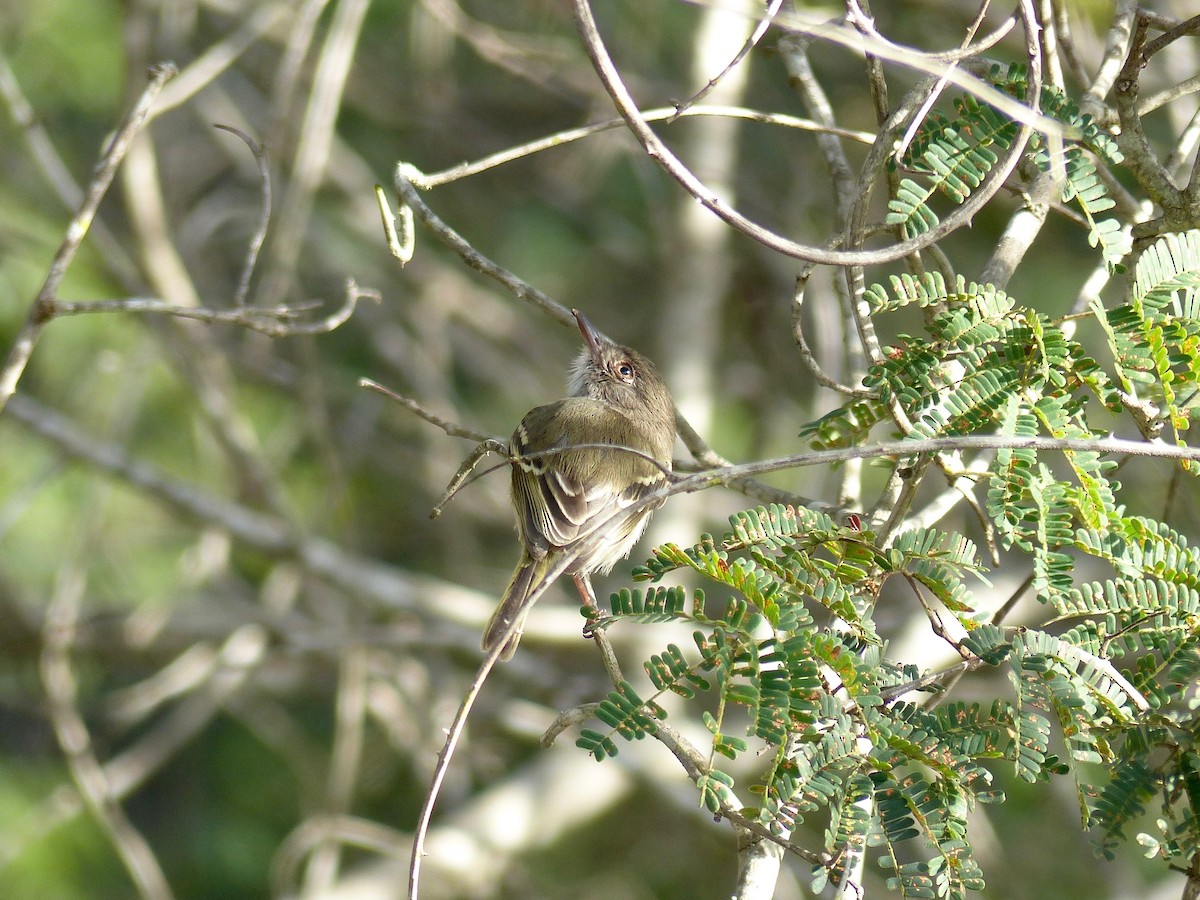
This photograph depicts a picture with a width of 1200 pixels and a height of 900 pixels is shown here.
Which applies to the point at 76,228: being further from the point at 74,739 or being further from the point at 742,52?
the point at 74,739

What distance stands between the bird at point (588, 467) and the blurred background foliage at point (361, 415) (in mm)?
1481

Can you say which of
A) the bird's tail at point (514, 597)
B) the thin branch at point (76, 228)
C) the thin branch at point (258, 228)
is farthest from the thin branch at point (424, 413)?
the bird's tail at point (514, 597)

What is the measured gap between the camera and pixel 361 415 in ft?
27.4

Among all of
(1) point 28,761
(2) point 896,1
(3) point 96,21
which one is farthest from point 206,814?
(2) point 896,1

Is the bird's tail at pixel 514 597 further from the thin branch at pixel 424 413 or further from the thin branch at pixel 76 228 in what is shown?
the thin branch at pixel 76 228

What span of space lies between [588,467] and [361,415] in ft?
13.1

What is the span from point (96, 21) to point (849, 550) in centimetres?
794

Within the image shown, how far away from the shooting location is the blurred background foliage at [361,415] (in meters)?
6.36

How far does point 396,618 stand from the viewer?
7.81 m

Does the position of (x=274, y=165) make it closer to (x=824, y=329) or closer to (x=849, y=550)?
(x=824, y=329)

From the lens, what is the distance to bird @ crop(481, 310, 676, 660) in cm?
428

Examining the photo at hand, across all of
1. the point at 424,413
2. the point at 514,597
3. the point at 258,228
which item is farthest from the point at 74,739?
the point at 424,413

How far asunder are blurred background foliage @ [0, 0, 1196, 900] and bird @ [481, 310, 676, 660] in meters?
1.48

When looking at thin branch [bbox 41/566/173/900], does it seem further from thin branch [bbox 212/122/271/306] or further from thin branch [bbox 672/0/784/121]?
thin branch [bbox 672/0/784/121]
